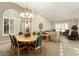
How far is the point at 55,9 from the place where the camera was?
141 inches

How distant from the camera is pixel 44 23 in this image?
3621 millimetres

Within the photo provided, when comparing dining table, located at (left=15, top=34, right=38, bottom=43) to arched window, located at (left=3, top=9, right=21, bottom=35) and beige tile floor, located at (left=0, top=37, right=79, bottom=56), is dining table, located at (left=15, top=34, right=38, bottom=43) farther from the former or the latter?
beige tile floor, located at (left=0, top=37, right=79, bottom=56)

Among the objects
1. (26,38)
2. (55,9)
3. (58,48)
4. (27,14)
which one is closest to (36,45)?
(26,38)

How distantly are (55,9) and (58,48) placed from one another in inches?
59.8

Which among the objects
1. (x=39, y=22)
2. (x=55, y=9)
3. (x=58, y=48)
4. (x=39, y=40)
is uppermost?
(x=55, y=9)

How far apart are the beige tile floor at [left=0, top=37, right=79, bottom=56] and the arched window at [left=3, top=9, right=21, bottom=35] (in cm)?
41

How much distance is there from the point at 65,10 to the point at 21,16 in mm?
1464

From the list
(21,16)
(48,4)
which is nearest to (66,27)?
(48,4)

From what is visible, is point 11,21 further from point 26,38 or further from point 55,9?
point 55,9

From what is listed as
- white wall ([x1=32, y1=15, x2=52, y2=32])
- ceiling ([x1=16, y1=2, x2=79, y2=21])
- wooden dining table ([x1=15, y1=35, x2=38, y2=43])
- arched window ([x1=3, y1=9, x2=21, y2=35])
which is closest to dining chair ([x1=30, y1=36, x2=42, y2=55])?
wooden dining table ([x1=15, y1=35, x2=38, y2=43])

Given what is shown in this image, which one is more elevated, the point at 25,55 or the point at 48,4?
the point at 48,4

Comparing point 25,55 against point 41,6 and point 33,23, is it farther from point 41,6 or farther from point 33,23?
point 41,6

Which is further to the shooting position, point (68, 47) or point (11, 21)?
point (68, 47)

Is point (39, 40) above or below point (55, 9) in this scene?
below
